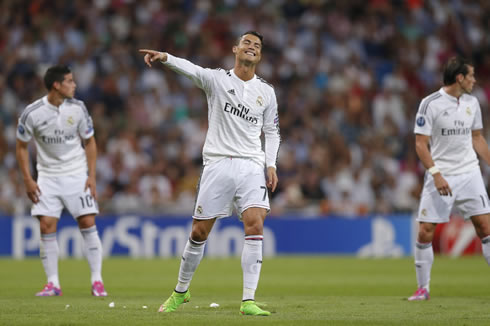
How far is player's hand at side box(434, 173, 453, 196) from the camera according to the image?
33.4 ft

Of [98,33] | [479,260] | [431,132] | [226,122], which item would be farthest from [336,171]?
[226,122]

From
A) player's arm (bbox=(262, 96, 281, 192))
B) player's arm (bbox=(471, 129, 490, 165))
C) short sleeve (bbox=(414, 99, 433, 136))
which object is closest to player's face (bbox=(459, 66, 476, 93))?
short sleeve (bbox=(414, 99, 433, 136))

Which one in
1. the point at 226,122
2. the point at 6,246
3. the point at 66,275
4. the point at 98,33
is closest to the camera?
the point at 226,122

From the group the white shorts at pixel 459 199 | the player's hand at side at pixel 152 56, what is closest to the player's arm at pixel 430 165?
the white shorts at pixel 459 199

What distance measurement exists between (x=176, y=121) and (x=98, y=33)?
146 inches

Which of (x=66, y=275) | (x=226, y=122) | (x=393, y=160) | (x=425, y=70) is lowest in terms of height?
(x=66, y=275)

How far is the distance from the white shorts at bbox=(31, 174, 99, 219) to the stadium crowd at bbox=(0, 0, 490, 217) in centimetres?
956

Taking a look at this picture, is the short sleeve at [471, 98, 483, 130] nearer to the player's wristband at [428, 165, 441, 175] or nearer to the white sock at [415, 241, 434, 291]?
the player's wristband at [428, 165, 441, 175]

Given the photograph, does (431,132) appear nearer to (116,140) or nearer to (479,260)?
(479,260)

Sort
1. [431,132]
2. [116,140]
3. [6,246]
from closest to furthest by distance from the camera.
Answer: [431,132] < [6,246] < [116,140]

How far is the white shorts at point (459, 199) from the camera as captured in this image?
10.5 m

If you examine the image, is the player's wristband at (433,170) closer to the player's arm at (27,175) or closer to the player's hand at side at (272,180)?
the player's hand at side at (272,180)

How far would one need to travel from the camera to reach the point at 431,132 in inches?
420

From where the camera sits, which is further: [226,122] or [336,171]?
[336,171]
